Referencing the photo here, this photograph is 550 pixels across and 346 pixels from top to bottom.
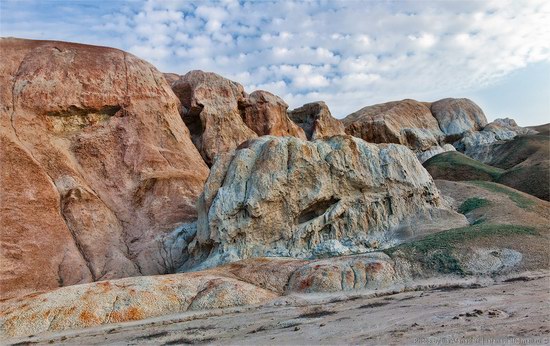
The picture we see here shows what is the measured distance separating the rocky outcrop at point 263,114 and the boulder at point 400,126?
19.8 metres

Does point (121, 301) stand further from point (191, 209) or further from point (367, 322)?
point (191, 209)

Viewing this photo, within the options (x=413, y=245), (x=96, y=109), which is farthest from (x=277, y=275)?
(x=96, y=109)

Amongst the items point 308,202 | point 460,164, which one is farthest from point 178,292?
point 460,164

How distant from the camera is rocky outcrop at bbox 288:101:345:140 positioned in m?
54.0

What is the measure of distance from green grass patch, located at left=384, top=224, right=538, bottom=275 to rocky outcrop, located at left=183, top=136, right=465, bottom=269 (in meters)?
4.40

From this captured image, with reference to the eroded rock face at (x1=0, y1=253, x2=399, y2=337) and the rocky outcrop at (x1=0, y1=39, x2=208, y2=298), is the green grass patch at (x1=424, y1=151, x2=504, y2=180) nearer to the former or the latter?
the rocky outcrop at (x1=0, y1=39, x2=208, y2=298)

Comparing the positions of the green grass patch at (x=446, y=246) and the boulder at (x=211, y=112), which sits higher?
the boulder at (x=211, y=112)

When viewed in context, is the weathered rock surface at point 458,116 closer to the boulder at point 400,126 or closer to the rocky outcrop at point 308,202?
the boulder at point 400,126

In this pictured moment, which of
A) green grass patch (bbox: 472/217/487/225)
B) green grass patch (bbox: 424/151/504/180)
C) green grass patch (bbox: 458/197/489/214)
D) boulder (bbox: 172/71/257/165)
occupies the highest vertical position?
boulder (bbox: 172/71/257/165)

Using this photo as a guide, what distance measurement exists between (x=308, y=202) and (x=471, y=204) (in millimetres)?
10895

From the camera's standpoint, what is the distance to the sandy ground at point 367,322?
29.9ft

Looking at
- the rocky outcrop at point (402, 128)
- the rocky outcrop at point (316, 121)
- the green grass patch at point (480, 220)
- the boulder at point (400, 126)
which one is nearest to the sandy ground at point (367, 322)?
the green grass patch at point (480, 220)

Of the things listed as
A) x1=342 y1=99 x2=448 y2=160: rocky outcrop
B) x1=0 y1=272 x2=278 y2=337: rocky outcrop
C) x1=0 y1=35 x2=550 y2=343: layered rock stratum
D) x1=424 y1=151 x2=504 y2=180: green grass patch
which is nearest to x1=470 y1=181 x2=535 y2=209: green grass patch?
x1=0 y1=35 x2=550 y2=343: layered rock stratum

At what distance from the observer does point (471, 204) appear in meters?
29.4
